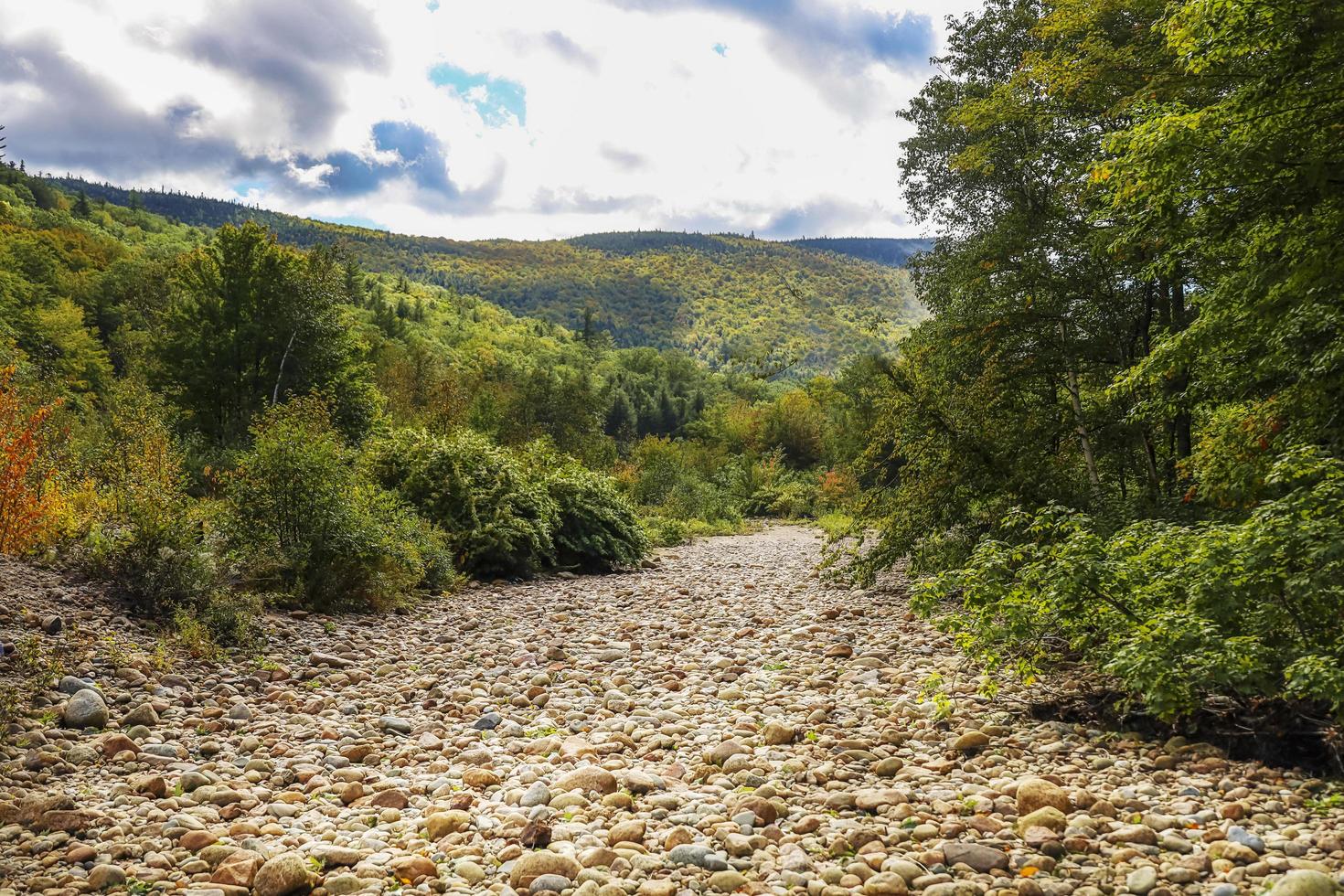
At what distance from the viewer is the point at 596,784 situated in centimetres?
436

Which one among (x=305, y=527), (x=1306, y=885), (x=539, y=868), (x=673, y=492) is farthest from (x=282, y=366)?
(x=1306, y=885)

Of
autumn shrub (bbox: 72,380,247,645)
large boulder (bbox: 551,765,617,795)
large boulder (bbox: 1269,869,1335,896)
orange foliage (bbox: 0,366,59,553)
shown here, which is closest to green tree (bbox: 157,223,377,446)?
orange foliage (bbox: 0,366,59,553)

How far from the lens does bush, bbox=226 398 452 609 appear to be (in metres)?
9.06

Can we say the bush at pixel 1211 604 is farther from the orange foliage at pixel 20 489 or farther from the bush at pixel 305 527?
the orange foliage at pixel 20 489

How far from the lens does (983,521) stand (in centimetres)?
928

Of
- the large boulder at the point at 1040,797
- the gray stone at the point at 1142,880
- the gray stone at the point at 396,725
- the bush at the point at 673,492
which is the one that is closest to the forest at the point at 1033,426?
the large boulder at the point at 1040,797

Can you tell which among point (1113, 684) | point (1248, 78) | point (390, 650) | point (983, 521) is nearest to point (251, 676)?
point (390, 650)

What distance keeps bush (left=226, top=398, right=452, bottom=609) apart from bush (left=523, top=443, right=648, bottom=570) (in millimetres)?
5311

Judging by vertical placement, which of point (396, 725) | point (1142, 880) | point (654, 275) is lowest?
point (396, 725)

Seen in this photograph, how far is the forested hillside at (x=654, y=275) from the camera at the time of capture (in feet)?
314

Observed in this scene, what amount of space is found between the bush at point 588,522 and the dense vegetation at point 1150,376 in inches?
258

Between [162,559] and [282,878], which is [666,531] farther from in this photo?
[282,878]

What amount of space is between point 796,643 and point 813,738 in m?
2.97

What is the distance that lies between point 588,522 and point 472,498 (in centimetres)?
295
